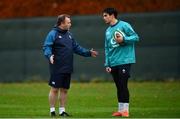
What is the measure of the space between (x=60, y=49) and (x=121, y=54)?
116 cm

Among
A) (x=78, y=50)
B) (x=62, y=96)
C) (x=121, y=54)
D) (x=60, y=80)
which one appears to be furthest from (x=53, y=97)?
(x=121, y=54)

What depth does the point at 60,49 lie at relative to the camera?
15.0 metres

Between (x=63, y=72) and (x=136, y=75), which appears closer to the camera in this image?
(x=63, y=72)

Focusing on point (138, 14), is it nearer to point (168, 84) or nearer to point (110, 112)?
point (168, 84)

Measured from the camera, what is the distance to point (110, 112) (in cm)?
1580

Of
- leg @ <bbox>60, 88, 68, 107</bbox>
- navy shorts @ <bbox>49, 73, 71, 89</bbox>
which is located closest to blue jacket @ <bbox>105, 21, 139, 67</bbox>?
navy shorts @ <bbox>49, 73, 71, 89</bbox>

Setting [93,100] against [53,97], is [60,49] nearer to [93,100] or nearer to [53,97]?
[53,97]

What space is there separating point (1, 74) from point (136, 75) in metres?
5.20

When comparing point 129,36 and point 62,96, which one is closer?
point 129,36

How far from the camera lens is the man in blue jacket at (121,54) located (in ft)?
48.3

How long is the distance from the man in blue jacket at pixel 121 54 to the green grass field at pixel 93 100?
410 mm

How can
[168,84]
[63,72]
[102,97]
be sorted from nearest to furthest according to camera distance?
1. [63,72]
2. [102,97]
3. [168,84]

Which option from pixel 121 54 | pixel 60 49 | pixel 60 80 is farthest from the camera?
pixel 60 49

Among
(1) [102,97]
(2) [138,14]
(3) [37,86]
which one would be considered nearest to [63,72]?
(1) [102,97]
